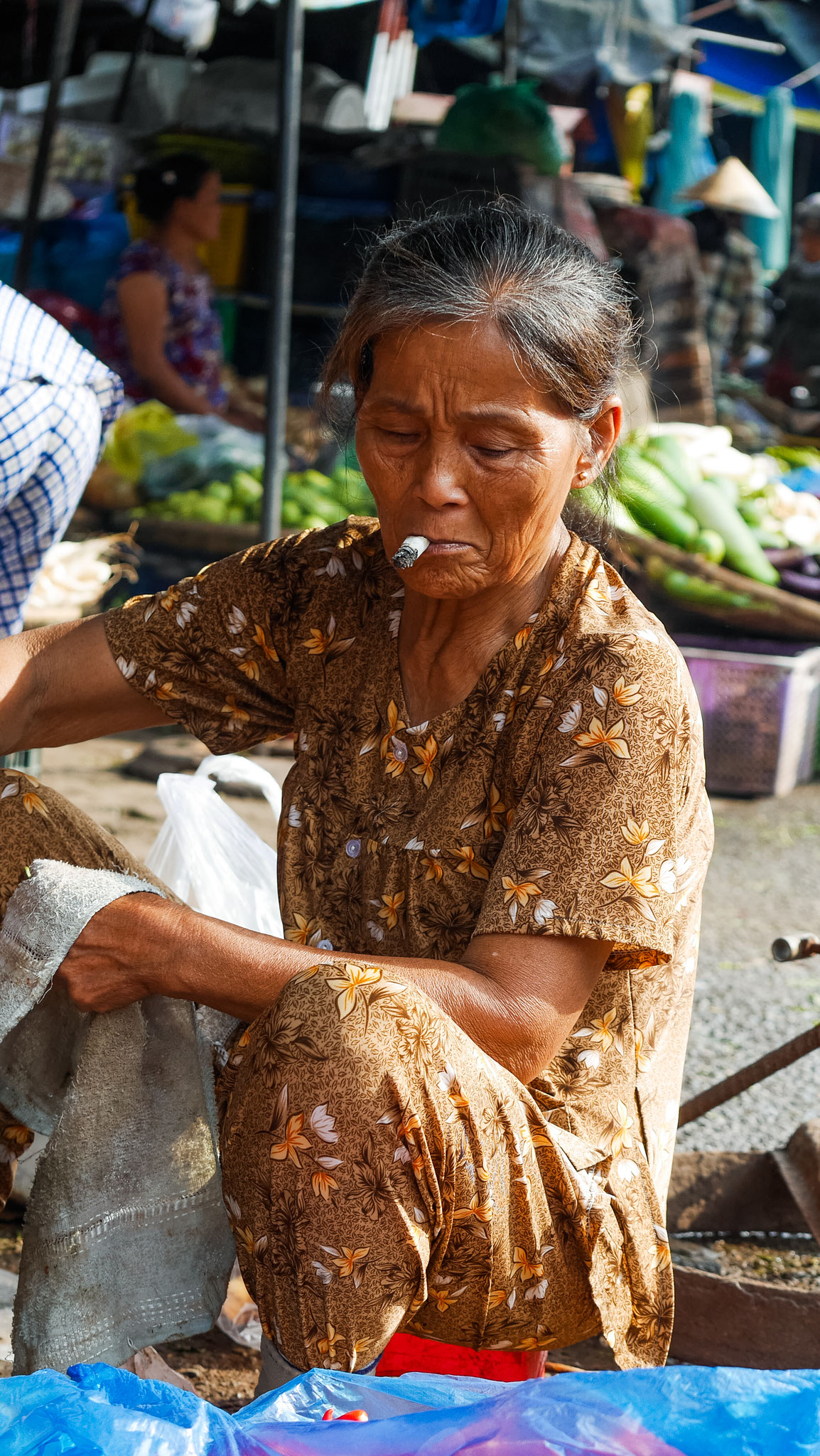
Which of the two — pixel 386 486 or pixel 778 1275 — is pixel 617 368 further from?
pixel 778 1275

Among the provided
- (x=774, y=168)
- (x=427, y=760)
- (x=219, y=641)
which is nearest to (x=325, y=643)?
(x=219, y=641)

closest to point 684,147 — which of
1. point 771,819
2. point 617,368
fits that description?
point 771,819

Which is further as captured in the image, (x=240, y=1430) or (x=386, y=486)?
(x=386, y=486)

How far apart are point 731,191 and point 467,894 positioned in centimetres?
801

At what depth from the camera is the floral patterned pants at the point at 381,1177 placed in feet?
4.20

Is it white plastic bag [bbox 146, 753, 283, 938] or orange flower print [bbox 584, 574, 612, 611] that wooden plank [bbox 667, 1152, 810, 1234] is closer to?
white plastic bag [bbox 146, 753, 283, 938]

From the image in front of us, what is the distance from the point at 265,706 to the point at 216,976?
0.49m

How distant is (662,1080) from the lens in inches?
63.6

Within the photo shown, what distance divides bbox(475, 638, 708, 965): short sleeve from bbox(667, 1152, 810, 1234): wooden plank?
0.88 m

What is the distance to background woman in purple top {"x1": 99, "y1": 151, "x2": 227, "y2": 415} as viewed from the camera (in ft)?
18.8

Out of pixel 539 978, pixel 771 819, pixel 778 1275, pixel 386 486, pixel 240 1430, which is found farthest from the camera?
pixel 771 819

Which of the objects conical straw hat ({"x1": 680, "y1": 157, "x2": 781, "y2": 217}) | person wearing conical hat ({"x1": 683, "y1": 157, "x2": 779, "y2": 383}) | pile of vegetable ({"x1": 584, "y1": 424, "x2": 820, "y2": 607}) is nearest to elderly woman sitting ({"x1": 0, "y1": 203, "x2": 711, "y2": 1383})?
pile of vegetable ({"x1": 584, "y1": 424, "x2": 820, "y2": 607})

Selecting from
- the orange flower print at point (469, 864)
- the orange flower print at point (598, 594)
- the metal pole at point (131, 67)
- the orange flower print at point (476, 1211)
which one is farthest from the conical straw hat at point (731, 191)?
the orange flower print at point (476, 1211)

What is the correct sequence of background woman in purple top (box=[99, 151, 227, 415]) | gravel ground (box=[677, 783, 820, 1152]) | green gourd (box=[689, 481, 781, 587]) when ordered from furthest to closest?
1. background woman in purple top (box=[99, 151, 227, 415])
2. green gourd (box=[689, 481, 781, 587])
3. gravel ground (box=[677, 783, 820, 1152])
